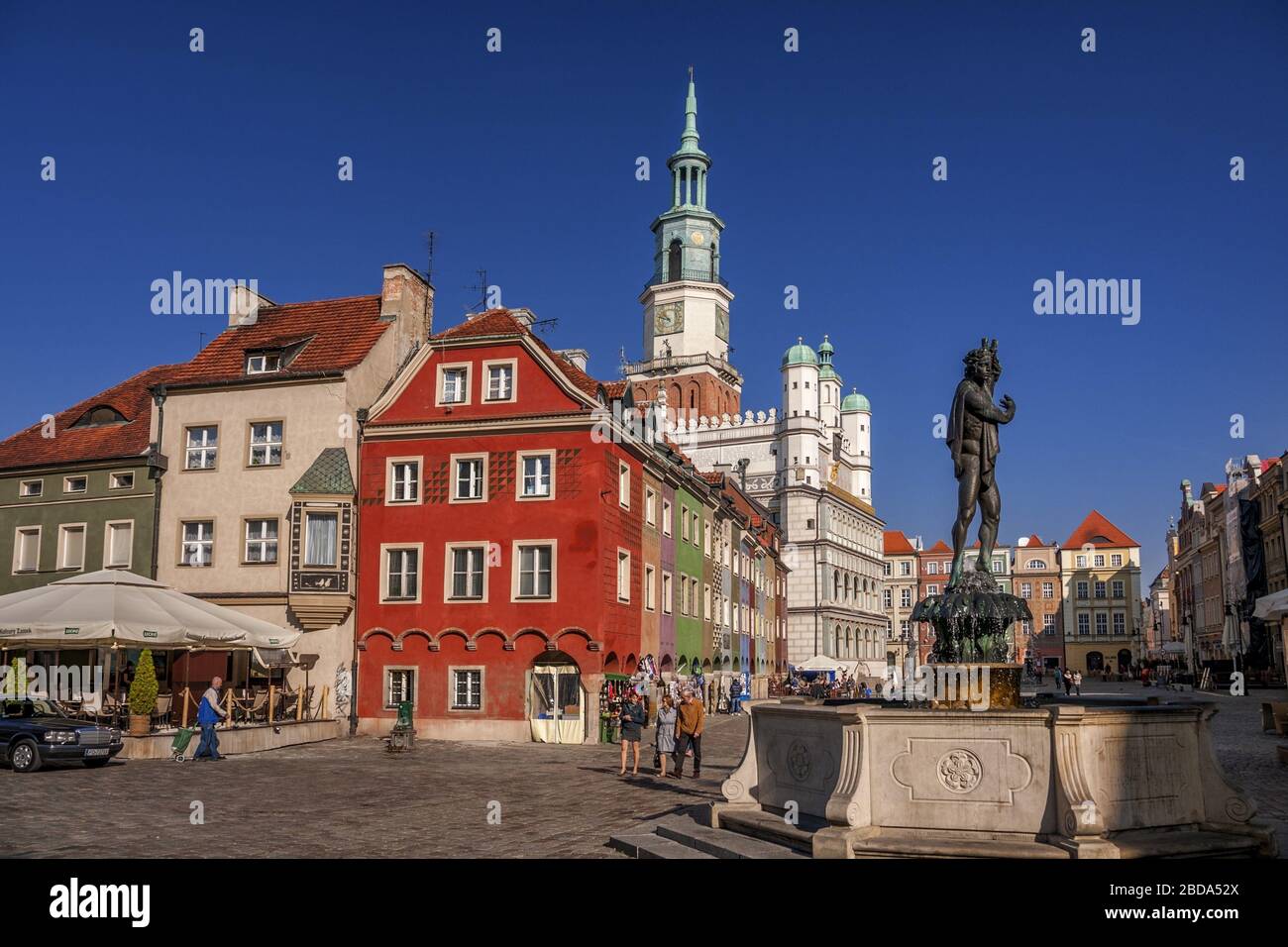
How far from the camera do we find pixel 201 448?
35969mm

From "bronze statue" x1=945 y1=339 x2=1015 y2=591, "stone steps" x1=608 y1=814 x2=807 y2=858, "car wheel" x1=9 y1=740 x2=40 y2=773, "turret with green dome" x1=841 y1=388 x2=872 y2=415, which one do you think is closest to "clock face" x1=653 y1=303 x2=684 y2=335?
"turret with green dome" x1=841 y1=388 x2=872 y2=415

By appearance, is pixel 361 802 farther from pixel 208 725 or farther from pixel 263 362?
pixel 263 362

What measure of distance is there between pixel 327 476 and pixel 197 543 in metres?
5.16

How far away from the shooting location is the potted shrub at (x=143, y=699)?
2619 centimetres

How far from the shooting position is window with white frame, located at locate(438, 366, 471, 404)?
34.9 meters

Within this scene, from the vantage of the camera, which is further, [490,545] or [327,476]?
[327,476]

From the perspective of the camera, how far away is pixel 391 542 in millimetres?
34562

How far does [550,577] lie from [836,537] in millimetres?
67386

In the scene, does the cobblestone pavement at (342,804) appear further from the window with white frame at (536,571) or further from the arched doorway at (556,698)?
the window with white frame at (536,571)

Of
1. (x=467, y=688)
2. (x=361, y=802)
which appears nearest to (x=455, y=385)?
(x=467, y=688)

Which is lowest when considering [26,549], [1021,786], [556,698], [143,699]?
[556,698]

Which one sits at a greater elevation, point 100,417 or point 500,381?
point 500,381

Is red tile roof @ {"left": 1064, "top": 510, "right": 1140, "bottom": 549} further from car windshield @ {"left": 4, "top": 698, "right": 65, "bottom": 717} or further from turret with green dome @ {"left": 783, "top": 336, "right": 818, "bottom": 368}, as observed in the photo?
car windshield @ {"left": 4, "top": 698, "right": 65, "bottom": 717}
